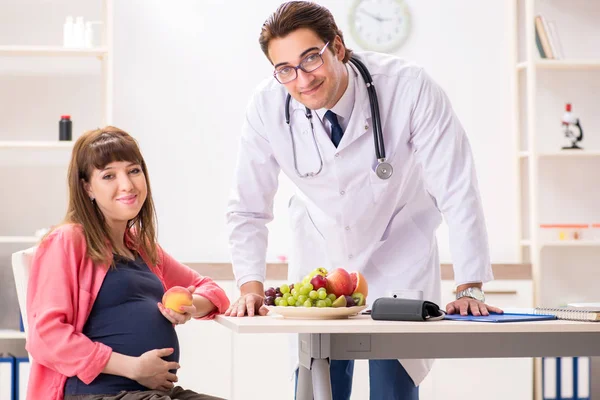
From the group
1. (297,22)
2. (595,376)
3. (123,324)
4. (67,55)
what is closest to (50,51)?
(67,55)

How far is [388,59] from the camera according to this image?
2.12 metres

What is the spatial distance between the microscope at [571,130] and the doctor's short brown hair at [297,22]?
2.22m

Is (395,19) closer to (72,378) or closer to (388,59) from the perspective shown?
(388,59)

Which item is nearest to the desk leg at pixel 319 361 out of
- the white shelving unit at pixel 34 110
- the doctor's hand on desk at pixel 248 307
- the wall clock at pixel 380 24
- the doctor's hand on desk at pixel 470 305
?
the doctor's hand on desk at pixel 248 307

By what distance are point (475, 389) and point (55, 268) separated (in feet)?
7.85

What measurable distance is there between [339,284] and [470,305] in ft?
0.92

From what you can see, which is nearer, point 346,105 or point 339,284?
point 339,284

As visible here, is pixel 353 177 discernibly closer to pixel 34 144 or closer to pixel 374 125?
pixel 374 125

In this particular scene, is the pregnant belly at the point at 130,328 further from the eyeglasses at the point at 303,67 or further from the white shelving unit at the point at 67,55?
the white shelving unit at the point at 67,55

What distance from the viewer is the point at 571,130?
12.9ft

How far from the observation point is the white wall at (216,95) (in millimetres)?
3914

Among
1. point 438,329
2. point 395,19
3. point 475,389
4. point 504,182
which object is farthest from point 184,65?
point 438,329

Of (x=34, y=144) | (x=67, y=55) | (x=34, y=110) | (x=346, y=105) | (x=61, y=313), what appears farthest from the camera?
(x=34, y=110)

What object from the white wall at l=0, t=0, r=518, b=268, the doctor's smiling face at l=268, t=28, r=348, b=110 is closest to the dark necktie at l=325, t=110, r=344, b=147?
the doctor's smiling face at l=268, t=28, r=348, b=110
